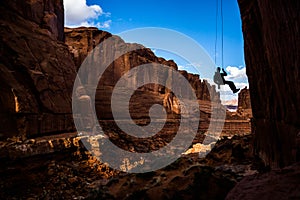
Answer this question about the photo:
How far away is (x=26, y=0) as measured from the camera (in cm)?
1852

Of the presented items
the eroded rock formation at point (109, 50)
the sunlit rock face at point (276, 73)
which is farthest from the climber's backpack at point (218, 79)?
the eroded rock formation at point (109, 50)

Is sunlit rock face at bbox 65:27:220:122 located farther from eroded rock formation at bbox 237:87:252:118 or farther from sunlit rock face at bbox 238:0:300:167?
sunlit rock face at bbox 238:0:300:167

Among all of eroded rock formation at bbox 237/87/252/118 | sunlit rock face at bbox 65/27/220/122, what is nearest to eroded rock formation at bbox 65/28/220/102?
sunlit rock face at bbox 65/27/220/122

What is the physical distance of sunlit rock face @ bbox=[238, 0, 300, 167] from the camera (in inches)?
145

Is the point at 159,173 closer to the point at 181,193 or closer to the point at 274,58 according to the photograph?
the point at 181,193

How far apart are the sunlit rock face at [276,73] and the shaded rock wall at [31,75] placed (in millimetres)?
11907

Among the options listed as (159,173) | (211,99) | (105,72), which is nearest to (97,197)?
(159,173)

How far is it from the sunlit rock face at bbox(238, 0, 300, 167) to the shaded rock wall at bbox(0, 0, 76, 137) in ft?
39.1

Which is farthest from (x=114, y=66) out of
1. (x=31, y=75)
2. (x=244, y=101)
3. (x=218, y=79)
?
(x=244, y=101)

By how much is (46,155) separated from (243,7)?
Answer: 11821 millimetres

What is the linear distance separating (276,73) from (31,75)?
13654 millimetres

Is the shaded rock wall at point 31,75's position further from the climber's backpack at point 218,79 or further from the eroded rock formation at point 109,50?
the eroded rock formation at point 109,50

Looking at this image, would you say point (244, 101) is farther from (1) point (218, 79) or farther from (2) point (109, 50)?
(1) point (218, 79)

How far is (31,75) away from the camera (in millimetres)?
13766
